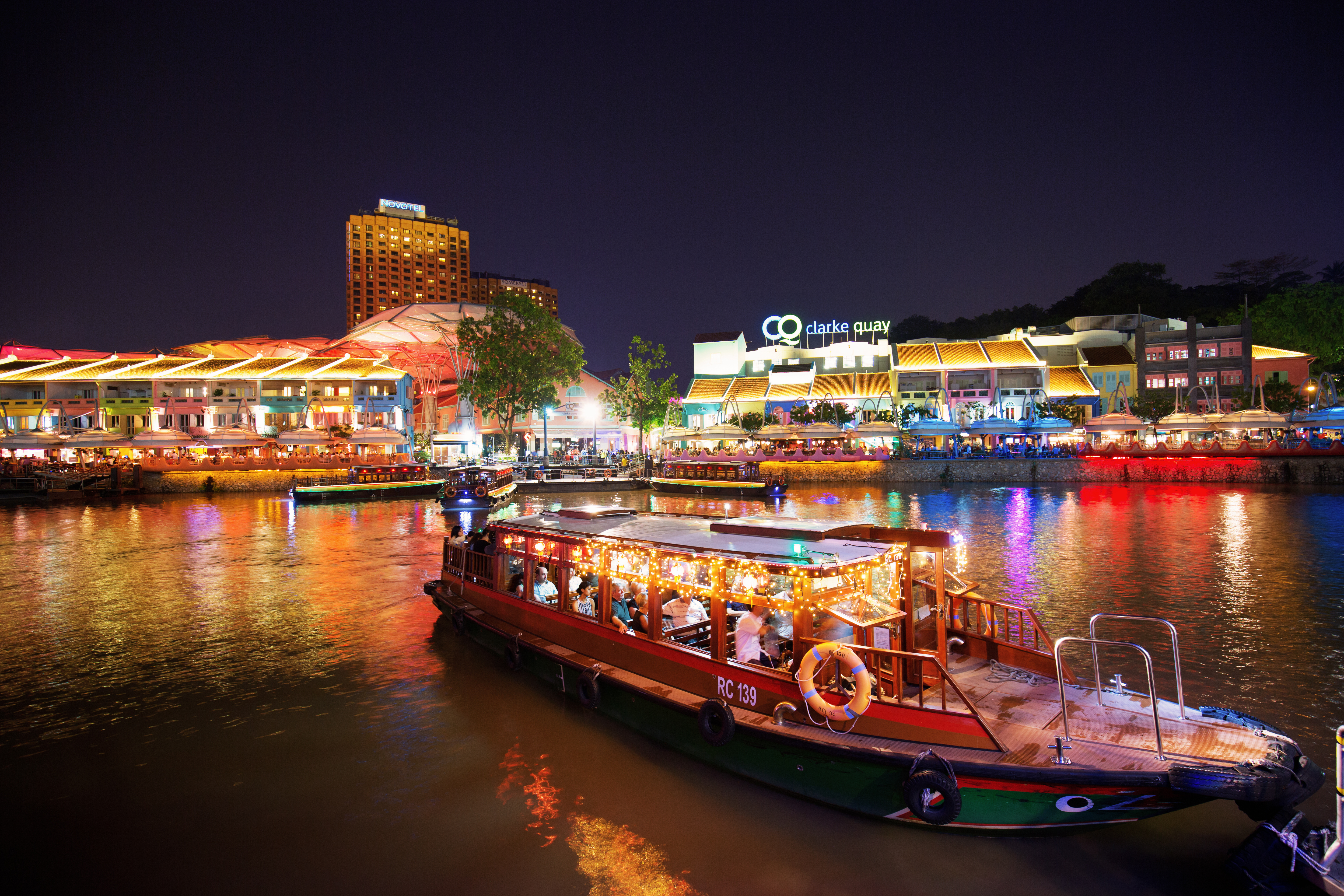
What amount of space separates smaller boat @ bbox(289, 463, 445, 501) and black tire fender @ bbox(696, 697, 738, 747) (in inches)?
1459

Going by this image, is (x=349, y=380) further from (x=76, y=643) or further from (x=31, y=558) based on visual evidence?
(x=76, y=643)

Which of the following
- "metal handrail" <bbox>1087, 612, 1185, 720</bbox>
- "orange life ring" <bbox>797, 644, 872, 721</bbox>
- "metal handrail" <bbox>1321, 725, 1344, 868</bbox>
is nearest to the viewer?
"metal handrail" <bbox>1321, 725, 1344, 868</bbox>

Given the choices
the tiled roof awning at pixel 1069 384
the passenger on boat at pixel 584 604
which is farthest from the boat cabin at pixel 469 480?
Result: the tiled roof awning at pixel 1069 384

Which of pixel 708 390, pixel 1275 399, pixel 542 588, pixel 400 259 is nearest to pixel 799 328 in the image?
pixel 708 390

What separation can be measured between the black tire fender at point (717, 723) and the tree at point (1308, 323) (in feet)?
224

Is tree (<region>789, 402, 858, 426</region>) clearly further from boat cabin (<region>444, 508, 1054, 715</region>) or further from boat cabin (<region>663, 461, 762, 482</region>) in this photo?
boat cabin (<region>444, 508, 1054, 715</region>)

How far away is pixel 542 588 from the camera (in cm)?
1014

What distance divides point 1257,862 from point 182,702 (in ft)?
40.9

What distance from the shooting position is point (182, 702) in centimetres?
957

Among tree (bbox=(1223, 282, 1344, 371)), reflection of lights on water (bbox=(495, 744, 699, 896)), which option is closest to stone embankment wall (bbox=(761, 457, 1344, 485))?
tree (bbox=(1223, 282, 1344, 371))

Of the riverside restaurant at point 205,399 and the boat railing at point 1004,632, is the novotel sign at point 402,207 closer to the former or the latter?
the riverside restaurant at point 205,399

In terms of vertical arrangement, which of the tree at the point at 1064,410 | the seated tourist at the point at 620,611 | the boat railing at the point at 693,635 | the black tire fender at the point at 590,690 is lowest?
the black tire fender at the point at 590,690

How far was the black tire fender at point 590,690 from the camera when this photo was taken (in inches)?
318

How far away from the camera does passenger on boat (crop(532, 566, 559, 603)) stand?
9977 millimetres
